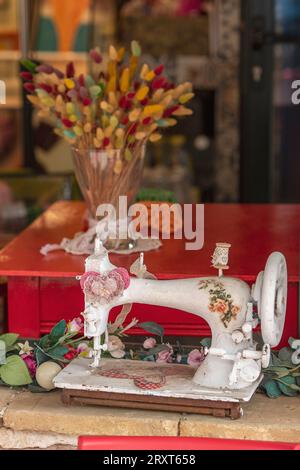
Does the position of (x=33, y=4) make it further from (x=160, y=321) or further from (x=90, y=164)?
(x=160, y=321)

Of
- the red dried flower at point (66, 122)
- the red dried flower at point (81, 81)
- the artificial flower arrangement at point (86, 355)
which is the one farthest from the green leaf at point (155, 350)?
the red dried flower at point (81, 81)

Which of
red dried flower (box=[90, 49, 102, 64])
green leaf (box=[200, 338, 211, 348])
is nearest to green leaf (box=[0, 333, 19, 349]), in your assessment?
green leaf (box=[200, 338, 211, 348])

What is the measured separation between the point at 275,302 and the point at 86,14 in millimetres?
5100

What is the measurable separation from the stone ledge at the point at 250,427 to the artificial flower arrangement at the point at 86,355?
0.12 m

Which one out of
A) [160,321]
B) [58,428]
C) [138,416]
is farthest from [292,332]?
[58,428]

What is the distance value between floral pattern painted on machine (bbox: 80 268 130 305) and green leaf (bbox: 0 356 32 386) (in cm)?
33

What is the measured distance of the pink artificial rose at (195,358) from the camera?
2.39m

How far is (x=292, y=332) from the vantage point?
2.53m

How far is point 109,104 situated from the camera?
2811 millimetres

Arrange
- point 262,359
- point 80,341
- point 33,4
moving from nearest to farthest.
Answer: point 262,359, point 80,341, point 33,4

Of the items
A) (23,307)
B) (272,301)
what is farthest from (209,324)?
(23,307)

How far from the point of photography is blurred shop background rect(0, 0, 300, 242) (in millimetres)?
5102

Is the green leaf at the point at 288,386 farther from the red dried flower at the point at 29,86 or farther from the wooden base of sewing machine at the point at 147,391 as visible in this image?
the red dried flower at the point at 29,86

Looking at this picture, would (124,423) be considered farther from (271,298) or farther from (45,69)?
(45,69)
